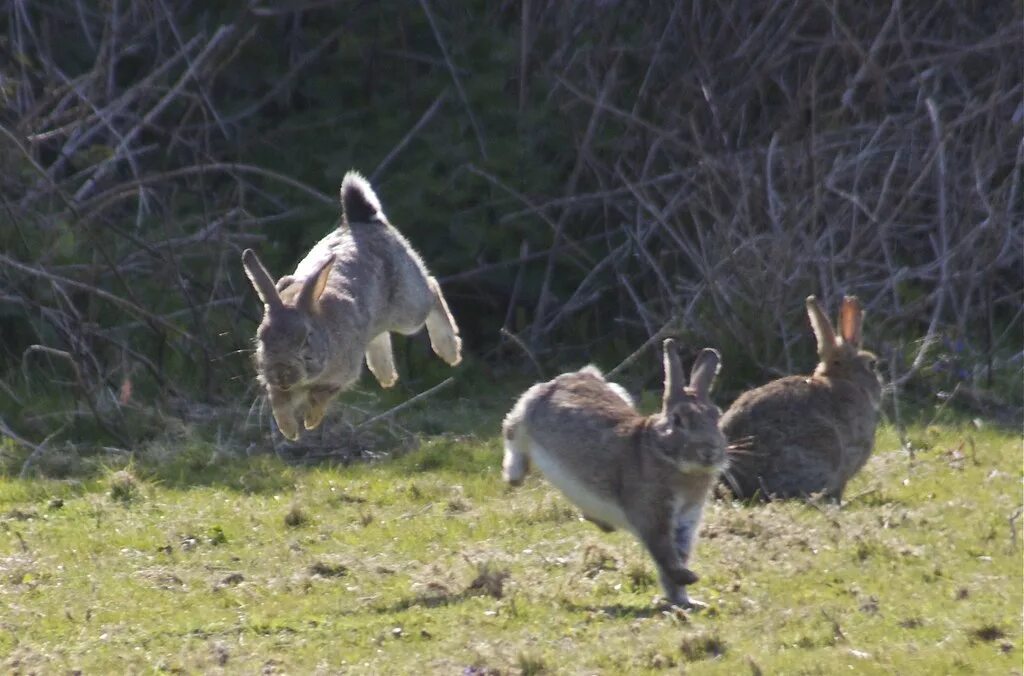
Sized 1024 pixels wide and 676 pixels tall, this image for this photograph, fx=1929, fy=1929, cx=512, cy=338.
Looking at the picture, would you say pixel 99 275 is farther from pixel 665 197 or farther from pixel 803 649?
pixel 803 649

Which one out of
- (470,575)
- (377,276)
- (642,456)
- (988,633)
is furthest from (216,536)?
(988,633)

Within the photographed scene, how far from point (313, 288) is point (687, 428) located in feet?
5.97

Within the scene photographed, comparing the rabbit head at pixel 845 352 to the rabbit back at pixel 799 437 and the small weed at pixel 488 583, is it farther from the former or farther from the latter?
the small weed at pixel 488 583

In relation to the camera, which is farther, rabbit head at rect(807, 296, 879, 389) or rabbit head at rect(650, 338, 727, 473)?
rabbit head at rect(807, 296, 879, 389)

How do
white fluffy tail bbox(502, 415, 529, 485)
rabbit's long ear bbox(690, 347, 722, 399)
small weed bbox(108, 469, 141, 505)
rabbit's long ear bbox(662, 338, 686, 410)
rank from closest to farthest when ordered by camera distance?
1. rabbit's long ear bbox(662, 338, 686, 410)
2. rabbit's long ear bbox(690, 347, 722, 399)
3. white fluffy tail bbox(502, 415, 529, 485)
4. small weed bbox(108, 469, 141, 505)

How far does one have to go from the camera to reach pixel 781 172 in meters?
12.4

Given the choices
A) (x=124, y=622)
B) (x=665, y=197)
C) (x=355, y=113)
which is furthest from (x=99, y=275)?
(x=124, y=622)

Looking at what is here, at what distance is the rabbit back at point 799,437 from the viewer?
27.1ft

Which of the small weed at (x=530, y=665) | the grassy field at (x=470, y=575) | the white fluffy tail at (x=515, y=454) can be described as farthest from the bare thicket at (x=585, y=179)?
the small weed at (x=530, y=665)

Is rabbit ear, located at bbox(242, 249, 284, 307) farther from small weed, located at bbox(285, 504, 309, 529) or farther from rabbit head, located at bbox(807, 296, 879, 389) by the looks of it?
rabbit head, located at bbox(807, 296, 879, 389)

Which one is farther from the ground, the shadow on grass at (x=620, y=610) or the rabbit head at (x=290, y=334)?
the rabbit head at (x=290, y=334)

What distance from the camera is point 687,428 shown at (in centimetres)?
689

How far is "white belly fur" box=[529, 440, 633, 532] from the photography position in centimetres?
718

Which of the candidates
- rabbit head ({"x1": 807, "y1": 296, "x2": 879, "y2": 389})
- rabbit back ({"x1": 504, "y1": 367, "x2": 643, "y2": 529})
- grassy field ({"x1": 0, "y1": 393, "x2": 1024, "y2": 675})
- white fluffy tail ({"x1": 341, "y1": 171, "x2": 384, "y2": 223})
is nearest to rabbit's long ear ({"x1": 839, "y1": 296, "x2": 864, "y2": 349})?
rabbit head ({"x1": 807, "y1": 296, "x2": 879, "y2": 389})
